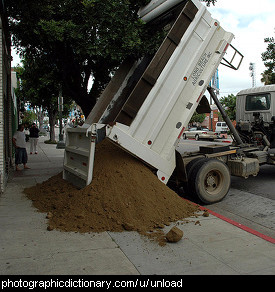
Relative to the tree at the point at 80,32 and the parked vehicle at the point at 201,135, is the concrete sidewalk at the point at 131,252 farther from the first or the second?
the parked vehicle at the point at 201,135

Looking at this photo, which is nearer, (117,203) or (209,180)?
(117,203)

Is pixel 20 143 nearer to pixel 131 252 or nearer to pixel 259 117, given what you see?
pixel 259 117

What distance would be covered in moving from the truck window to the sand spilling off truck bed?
474 cm

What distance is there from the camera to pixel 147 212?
16.7 feet

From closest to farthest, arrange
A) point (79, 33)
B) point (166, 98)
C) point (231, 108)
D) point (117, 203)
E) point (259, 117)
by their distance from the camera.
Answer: point (117, 203)
point (166, 98)
point (79, 33)
point (259, 117)
point (231, 108)

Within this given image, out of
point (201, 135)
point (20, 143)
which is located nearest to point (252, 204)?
point (20, 143)

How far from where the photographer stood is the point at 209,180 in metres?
→ 6.52

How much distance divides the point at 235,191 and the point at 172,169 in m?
2.81

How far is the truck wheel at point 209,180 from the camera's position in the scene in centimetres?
621

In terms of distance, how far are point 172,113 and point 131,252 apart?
2831 millimetres

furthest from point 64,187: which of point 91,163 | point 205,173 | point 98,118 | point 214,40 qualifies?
point 214,40

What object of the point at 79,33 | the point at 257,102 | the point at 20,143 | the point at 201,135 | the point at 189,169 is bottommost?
Result: the point at 201,135

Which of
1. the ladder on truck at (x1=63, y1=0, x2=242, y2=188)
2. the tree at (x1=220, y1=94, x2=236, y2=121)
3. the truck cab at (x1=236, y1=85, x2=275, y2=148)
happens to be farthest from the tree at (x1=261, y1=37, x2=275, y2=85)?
the ladder on truck at (x1=63, y1=0, x2=242, y2=188)

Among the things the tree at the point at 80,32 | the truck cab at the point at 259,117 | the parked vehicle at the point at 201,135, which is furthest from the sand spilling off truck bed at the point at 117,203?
the parked vehicle at the point at 201,135
